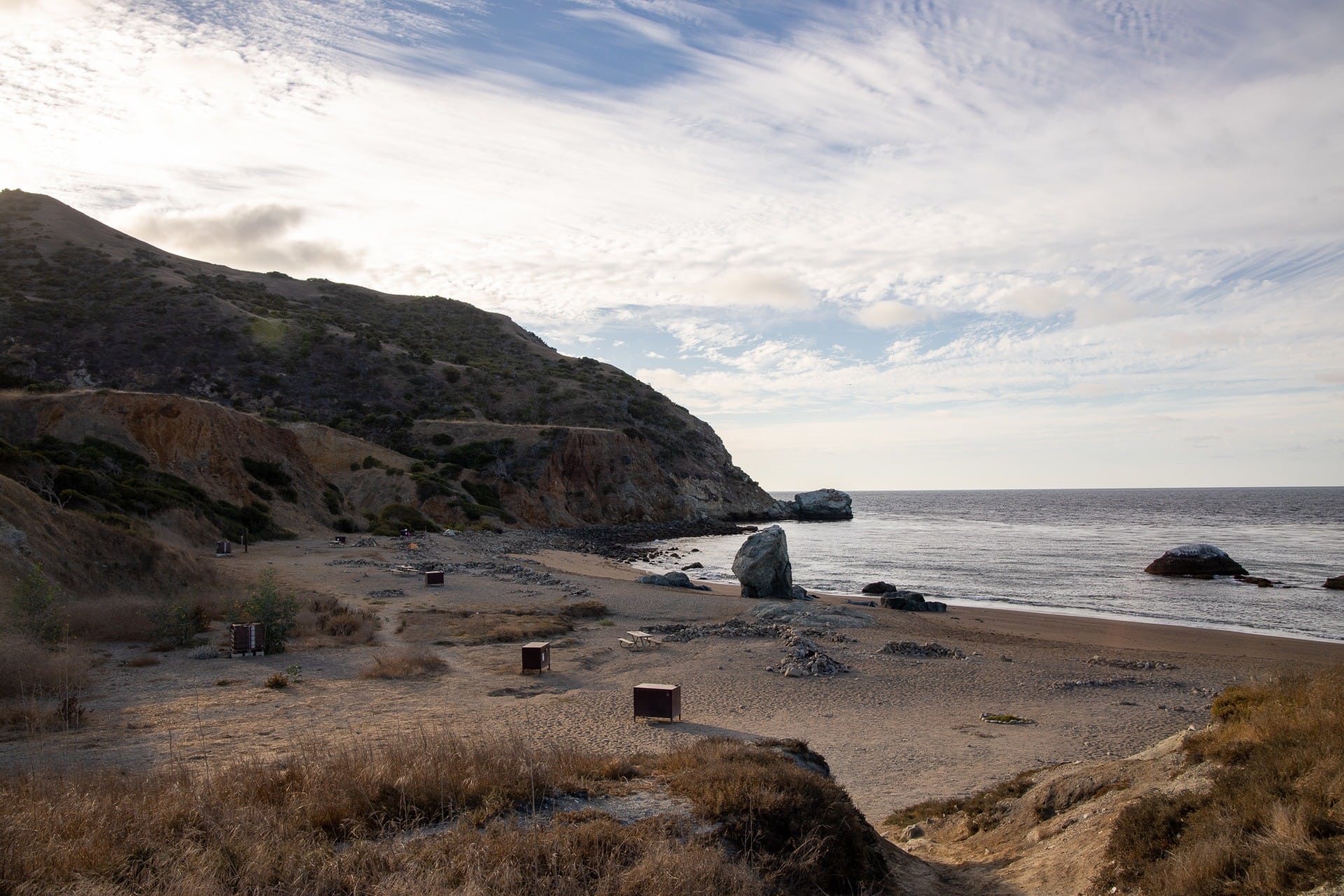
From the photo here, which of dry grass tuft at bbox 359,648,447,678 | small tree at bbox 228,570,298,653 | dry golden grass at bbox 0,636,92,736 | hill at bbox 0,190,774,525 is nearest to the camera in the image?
dry golden grass at bbox 0,636,92,736

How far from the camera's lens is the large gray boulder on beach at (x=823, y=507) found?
100m

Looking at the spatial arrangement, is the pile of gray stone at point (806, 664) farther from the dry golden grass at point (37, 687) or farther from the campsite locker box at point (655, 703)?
the dry golden grass at point (37, 687)

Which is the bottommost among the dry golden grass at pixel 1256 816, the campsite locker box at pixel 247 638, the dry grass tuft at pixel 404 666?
the dry grass tuft at pixel 404 666

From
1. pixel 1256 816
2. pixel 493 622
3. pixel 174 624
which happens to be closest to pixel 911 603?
pixel 493 622

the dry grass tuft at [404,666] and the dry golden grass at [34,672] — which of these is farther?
the dry grass tuft at [404,666]

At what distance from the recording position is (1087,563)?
43469 mm

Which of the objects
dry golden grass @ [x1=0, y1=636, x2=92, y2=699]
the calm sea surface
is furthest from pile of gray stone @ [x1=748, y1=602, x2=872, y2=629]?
dry golden grass @ [x1=0, y1=636, x2=92, y2=699]

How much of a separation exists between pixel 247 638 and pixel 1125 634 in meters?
22.8

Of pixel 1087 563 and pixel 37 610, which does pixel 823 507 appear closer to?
pixel 1087 563

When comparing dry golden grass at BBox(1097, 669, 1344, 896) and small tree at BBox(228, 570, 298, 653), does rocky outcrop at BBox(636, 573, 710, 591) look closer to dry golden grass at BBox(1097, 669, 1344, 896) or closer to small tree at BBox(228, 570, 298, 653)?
small tree at BBox(228, 570, 298, 653)

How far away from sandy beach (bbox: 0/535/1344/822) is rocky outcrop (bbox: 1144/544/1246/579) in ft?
53.7

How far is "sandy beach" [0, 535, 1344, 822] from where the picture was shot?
33.4 feet

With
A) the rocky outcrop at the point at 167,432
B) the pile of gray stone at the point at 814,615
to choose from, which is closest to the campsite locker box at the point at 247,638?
the pile of gray stone at the point at 814,615

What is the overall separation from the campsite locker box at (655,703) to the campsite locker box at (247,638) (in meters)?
8.15
